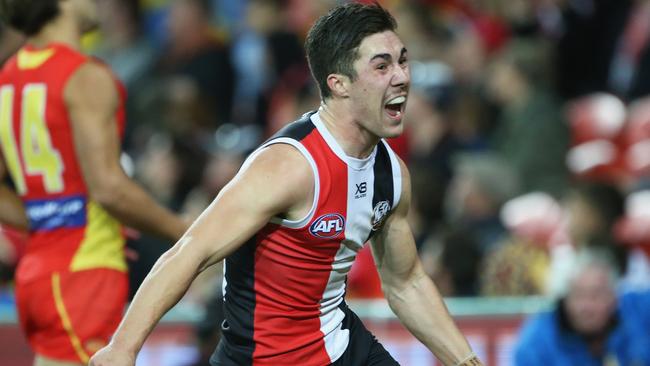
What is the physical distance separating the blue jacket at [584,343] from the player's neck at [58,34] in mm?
3013

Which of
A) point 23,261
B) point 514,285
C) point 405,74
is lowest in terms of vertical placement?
point 23,261

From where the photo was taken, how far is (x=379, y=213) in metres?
5.15

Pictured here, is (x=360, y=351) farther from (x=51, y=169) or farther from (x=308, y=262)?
(x=51, y=169)

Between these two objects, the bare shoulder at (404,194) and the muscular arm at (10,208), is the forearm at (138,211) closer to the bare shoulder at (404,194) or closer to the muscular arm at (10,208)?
the muscular arm at (10,208)

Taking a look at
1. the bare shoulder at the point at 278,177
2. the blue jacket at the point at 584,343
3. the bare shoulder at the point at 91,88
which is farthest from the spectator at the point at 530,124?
the bare shoulder at the point at 278,177

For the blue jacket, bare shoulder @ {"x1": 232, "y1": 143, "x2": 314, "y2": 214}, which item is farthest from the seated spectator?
bare shoulder @ {"x1": 232, "y1": 143, "x2": 314, "y2": 214}

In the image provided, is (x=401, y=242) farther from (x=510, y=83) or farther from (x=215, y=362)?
(x=510, y=83)

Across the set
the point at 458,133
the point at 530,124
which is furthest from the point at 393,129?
the point at 458,133

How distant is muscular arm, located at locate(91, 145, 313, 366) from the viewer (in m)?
4.55

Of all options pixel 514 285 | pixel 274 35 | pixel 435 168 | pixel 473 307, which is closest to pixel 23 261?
pixel 473 307

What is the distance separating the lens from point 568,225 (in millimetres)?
8484

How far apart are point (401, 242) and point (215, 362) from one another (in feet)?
2.75

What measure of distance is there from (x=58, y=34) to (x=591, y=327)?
3.30 metres

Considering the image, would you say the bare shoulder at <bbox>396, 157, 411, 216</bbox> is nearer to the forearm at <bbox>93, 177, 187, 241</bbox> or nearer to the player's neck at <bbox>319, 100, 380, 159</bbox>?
the player's neck at <bbox>319, 100, 380, 159</bbox>
